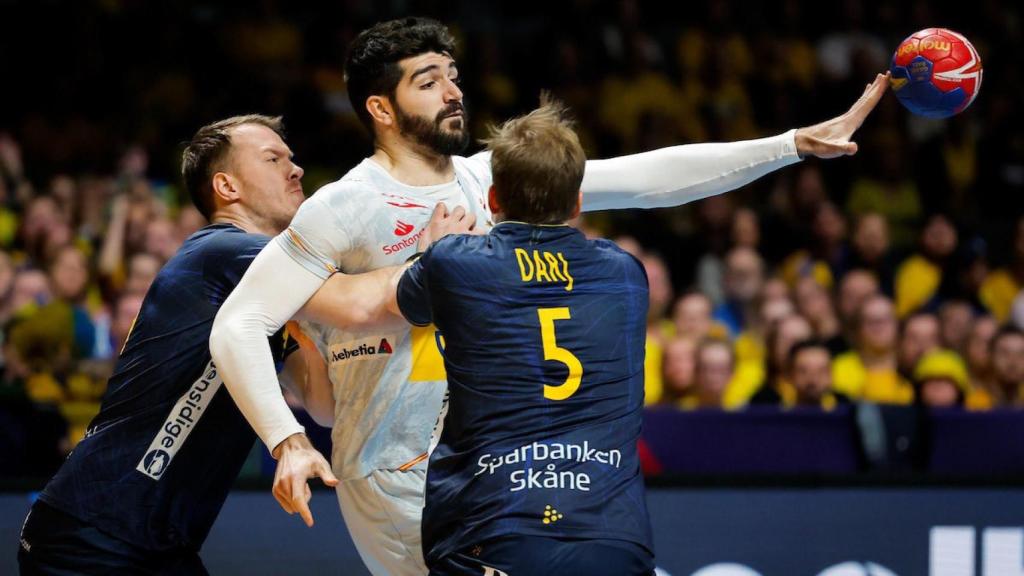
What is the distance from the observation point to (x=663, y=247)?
11047 mm

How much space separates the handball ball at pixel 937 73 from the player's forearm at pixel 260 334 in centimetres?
195

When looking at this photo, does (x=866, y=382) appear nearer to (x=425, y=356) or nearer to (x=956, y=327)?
(x=956, y=327)

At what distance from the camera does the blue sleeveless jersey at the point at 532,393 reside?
11.9ft

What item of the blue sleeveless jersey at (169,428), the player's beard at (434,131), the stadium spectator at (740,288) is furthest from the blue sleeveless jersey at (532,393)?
the stadium spectator at (740,288)

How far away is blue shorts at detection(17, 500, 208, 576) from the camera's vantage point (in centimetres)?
433

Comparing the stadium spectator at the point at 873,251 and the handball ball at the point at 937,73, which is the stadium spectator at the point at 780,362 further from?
the handball ball at the point at 937,73

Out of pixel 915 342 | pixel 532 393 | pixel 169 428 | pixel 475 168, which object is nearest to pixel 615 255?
pixel 532 393

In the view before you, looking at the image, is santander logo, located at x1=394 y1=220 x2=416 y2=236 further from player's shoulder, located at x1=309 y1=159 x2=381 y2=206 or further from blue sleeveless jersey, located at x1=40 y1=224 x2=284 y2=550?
blue sleeveless jersey, located at x1=40 y1=224 x2=284 y2=550

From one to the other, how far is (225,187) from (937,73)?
2.31 meters

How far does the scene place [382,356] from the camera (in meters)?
4.40

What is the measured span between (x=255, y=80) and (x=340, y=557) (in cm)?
620

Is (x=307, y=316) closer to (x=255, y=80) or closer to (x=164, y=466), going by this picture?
(x=164, y=466)

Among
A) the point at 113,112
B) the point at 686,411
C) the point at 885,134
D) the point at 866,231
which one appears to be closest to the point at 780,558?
the point at 686,411

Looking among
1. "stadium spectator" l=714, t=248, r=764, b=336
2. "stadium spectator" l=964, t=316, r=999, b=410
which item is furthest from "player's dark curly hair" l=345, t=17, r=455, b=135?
"stadium spectator" l=714, t=248, r=764, b=336
